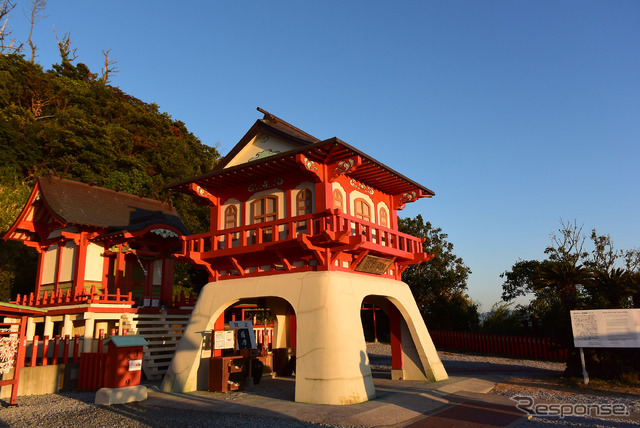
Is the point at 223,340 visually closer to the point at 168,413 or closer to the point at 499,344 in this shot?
the point at 168,413

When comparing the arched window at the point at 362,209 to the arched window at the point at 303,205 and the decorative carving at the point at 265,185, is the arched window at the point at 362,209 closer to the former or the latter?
the arched window at the point at 303,205

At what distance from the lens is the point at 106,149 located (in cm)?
3622

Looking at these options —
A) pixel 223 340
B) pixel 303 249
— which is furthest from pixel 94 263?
pixel 303 249

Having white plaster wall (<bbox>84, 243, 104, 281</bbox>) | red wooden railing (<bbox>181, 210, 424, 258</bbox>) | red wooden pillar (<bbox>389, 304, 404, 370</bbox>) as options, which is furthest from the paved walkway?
white plaster wall (<bbox>84, 243, 104, 281</bbox>)

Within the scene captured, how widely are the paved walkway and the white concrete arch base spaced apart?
50 centimetres

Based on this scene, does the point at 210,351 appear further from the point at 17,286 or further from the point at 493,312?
the point at 493,312

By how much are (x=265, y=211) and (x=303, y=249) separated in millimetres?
2519

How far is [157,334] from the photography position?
61.3 feet

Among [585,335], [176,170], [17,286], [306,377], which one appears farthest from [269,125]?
[176,170]

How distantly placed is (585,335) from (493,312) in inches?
745

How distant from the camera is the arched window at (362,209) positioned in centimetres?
1507

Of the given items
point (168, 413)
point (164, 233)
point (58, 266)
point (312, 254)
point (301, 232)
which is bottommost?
point (168, 413)

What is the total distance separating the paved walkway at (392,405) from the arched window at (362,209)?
5546 mm

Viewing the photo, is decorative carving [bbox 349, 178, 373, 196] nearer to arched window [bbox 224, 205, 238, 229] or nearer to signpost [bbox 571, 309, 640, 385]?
arched window [bbox 224, 205, 238, 229]
